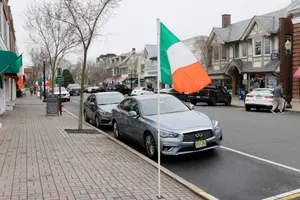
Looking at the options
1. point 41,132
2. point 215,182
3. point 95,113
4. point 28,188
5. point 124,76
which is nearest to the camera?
point 28,188

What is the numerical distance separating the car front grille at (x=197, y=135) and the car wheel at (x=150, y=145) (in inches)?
35.1

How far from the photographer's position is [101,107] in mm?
13852

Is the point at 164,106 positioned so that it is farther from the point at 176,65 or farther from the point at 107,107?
the point at 107,107

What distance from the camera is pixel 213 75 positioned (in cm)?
4059

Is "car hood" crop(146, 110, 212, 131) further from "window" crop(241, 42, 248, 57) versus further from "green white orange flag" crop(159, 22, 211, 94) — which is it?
"window" crop(241, 42, 248, 57)

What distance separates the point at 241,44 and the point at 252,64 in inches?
123

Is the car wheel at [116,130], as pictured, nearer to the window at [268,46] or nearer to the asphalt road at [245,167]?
the asphalt road at [245,167]

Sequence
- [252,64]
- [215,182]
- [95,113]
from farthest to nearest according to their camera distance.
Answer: [252,64]
[95,113]
[215,182]

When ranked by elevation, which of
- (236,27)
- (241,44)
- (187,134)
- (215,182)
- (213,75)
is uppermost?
(236,27)

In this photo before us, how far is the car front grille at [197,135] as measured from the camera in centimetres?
748

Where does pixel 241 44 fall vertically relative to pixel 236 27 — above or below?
below

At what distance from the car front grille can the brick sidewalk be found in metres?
1.07

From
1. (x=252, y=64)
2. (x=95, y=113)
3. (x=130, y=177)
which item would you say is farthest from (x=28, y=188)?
(x=252, y=64)

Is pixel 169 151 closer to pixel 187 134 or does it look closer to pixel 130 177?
pixel 187 134
